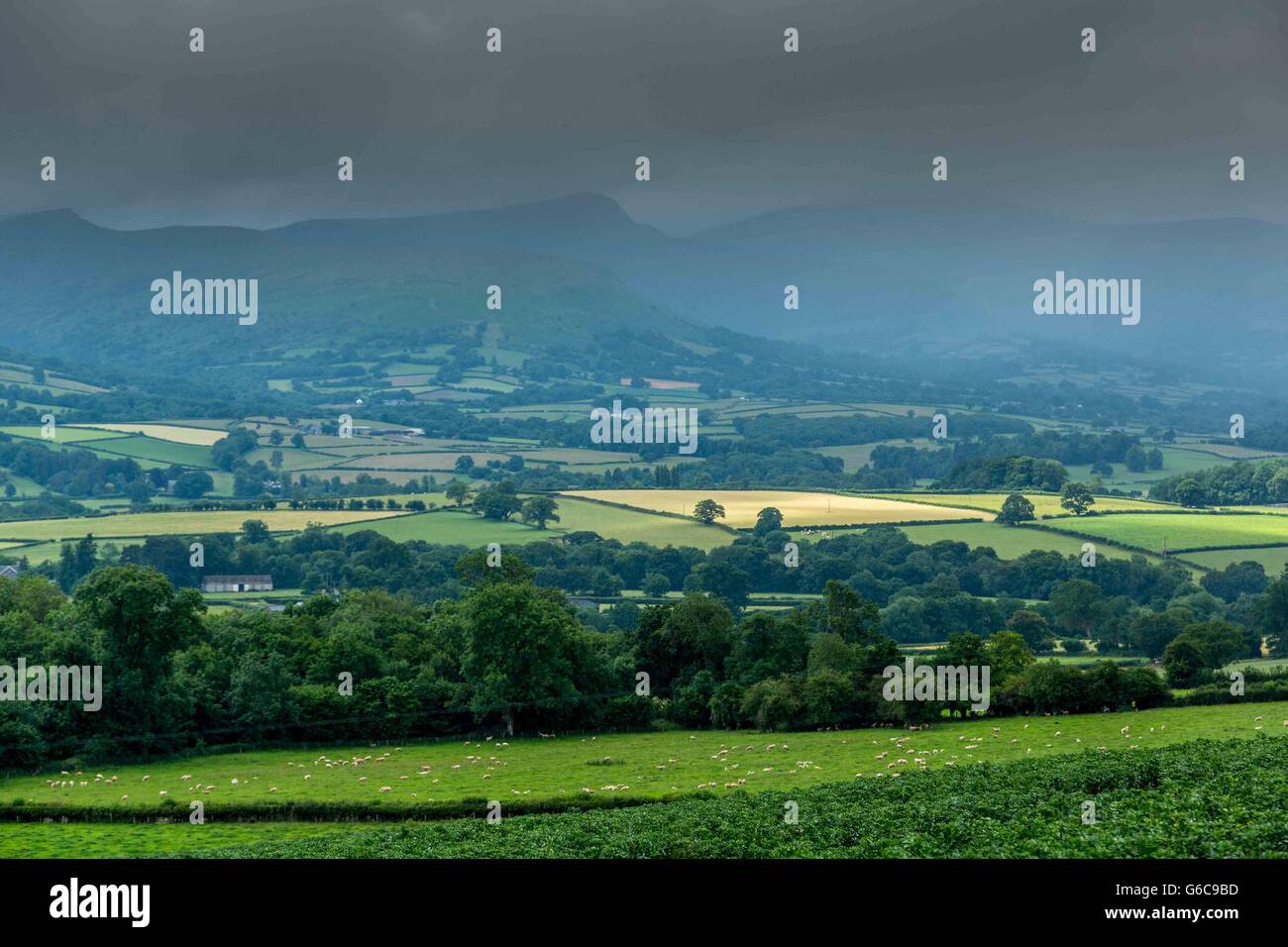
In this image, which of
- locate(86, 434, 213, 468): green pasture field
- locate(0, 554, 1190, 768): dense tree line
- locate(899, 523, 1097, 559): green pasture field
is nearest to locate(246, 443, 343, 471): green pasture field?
locate(86, 434, 213, 468): green pasture field

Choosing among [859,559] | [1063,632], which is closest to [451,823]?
[1063,632]

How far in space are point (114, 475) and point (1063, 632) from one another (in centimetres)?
10071

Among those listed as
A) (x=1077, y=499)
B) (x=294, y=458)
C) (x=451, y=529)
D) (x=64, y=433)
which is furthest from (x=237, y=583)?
(x=64, y=433)

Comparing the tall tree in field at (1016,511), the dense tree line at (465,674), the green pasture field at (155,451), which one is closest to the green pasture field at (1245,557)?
the tall tree in field at (1016,511)

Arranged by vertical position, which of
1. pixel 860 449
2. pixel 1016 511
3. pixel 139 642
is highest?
pixel 860 449

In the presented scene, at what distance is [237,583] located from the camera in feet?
317

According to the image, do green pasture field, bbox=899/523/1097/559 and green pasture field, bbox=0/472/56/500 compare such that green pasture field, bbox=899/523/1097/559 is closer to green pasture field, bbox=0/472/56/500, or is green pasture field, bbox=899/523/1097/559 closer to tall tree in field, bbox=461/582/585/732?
tall tree in field, bbox=461/582/585/732

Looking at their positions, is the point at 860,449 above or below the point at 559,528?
above

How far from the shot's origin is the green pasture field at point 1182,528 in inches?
3949

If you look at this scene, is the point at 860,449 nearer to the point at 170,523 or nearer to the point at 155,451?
the point at 155,451

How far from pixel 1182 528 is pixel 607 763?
7071 centimetres

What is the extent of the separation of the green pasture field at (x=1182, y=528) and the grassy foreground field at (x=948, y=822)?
62.1 metres
